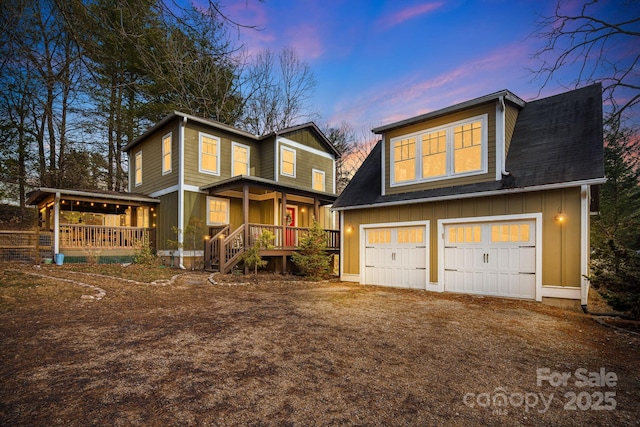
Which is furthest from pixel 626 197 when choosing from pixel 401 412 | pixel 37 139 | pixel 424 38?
pixel 37 139

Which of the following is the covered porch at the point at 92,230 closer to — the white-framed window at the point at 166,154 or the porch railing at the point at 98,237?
the porch railing at the point at 98,237

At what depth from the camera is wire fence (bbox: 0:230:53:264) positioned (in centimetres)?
1012

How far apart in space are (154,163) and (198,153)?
303cm

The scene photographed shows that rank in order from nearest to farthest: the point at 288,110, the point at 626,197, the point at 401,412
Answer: the point at 401,412, the point at 626,197, the point at 288,110

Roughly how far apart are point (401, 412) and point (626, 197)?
74.1ft

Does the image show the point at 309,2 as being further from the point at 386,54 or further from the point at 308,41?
the point at 386,54

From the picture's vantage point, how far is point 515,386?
3105 mm

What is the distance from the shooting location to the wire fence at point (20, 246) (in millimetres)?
10117

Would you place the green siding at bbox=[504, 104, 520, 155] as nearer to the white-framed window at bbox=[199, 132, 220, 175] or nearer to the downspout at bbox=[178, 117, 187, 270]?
the white-framed window at bbox=[199, 132, 220, 175]

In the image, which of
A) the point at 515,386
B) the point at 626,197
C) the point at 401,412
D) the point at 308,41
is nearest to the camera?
the point at 401,412

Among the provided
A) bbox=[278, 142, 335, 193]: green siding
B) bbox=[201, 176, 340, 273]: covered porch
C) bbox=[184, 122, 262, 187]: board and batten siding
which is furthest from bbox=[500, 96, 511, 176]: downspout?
bbox=[184, 122, 262, 187]: board and batten siding

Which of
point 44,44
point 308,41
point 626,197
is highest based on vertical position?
point 308,41

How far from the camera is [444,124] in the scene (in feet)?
29.9

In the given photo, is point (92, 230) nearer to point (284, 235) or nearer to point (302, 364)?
point (284, 235)
